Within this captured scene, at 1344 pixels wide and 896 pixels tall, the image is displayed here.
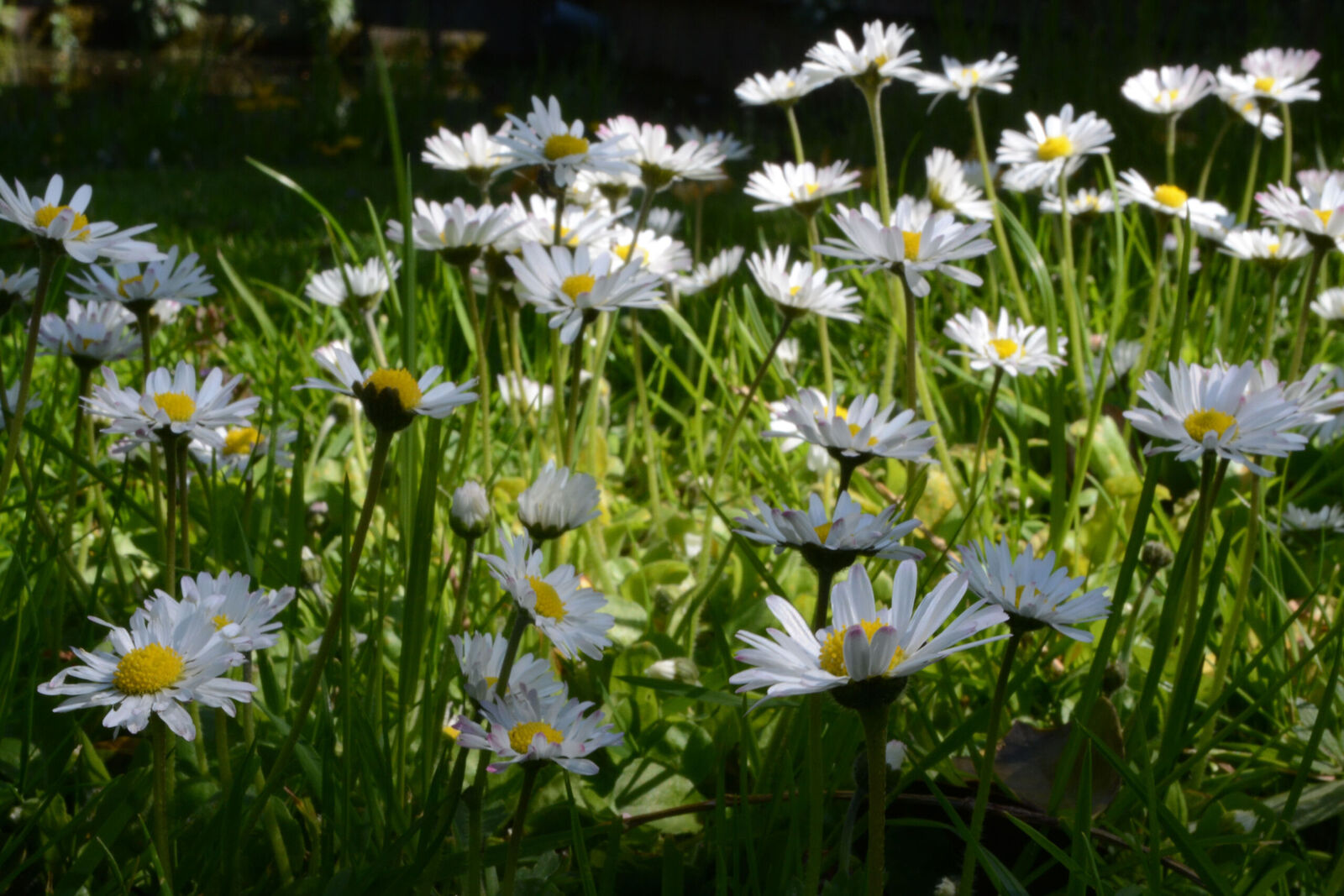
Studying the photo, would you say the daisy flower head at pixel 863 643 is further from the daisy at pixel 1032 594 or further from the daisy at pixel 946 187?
the daisy at pixel 946 187

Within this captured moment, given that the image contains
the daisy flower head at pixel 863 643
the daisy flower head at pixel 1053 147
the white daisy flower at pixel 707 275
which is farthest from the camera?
the white daisy flower at pixel 707 275

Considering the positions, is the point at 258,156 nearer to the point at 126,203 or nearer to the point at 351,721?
the point at 126,203

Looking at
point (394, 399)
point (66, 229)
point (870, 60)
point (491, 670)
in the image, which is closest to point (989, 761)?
point (491, 670)

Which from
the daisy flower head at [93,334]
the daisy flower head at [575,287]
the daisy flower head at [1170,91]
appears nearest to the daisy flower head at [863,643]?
the daisy flower head at [575,287]

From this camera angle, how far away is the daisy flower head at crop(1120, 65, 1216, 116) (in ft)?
5.86

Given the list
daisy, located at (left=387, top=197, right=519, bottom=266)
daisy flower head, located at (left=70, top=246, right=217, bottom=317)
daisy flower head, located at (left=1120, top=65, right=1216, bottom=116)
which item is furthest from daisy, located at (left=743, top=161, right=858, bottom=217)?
daisy flower head, located at (left=70, top=246, right=217, bottom=317)

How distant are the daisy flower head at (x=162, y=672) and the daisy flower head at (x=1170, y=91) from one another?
63.6 inches

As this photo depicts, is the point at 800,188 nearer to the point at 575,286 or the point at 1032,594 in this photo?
the point at 575,286

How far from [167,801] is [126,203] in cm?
354

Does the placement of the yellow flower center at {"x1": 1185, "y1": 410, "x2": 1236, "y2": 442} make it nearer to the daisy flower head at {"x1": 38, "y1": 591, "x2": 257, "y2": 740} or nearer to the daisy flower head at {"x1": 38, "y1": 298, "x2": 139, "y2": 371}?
the daisy flower head at {"x1": 38, "y1": 591, "x2": 257, "y2": 740}

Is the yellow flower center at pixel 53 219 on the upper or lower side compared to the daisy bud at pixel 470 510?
upper

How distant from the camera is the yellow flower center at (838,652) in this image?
2.02 feet

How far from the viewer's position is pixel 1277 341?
212cm

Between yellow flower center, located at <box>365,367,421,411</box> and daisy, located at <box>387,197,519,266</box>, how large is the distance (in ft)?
1.23
